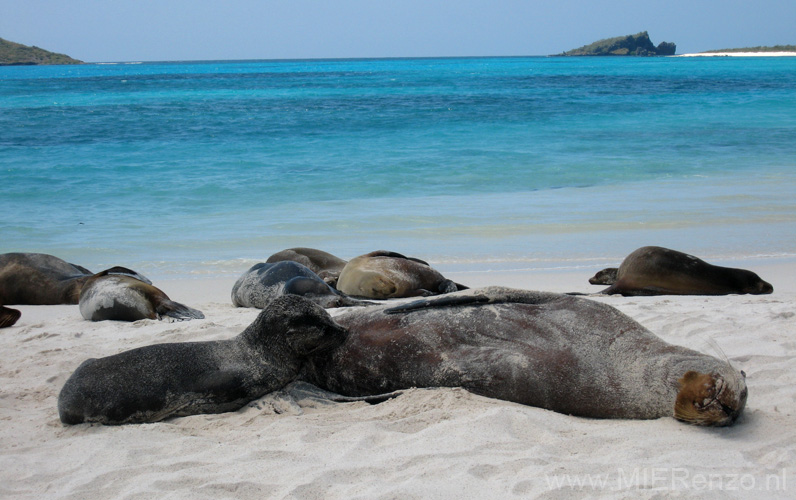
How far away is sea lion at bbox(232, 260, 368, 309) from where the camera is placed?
6266 millimetres

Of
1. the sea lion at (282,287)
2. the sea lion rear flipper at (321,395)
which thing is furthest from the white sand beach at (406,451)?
the sea lion at (282,287)

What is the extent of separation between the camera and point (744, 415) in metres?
3.36

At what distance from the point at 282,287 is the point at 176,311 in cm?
92

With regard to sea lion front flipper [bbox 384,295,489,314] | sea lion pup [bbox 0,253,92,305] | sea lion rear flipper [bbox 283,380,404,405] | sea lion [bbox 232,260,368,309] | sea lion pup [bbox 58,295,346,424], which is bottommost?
sea lion pup [bbox 0,253,92,305]

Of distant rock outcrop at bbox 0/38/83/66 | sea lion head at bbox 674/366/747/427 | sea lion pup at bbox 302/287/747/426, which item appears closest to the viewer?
sea lion head at bbox 674/366/747/427

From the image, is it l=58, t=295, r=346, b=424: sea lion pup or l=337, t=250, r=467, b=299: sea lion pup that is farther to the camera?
l=337, t=250, r=467, b=299: sea lion pup

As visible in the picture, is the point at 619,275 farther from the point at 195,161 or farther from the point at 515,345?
the point at 195,161

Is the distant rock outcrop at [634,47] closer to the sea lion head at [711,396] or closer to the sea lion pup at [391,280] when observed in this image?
the sea lion pup at [391,280]

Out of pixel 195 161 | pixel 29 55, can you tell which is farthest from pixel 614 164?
pixel 29 55

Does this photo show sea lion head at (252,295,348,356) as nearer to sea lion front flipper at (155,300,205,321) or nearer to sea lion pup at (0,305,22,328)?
sea lion front flipper at (155,300,205,321)

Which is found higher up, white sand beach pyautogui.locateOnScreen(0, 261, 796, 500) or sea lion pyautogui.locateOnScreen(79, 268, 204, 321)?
white sand beach pyautogui.locateOnScreen(0, 261, 796, 500)

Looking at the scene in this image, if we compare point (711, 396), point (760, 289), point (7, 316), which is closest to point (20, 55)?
point (7, 316)

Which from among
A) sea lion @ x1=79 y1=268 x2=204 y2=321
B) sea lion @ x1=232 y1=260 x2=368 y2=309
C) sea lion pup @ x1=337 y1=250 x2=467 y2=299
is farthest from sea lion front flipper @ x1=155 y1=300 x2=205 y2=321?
sea lion pup @ x1=337 y1=250 x2=467 y2=299

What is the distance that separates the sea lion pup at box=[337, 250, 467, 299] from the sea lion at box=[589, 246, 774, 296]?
4.88ft
